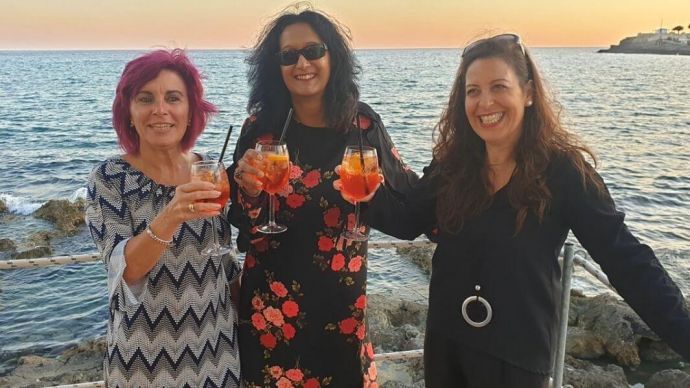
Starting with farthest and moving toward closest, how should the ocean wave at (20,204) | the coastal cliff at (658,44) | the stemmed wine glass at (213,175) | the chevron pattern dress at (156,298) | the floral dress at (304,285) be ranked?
the coastal cliff at (658,44)
the ocean wave at (20,204)
the floral dress at (304,285)
the chevron pattern dress at (156,298)
the stemmed wine glass at (213,175)

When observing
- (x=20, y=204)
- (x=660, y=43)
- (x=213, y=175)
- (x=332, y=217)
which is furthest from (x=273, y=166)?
(x=660, y=43)

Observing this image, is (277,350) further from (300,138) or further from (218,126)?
(218,126)

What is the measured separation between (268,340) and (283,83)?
4.52 feet

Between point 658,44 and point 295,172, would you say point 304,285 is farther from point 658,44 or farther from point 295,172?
point 658,44

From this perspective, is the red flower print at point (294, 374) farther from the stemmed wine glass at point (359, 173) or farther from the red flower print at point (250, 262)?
the stemmed wine glass at point (359, 173)

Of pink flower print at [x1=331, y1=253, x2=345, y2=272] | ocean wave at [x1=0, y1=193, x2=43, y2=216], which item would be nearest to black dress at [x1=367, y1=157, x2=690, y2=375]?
pink flower print at [x1=331, y1=253, x2=345, y2=272]

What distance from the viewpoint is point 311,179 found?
3035mm

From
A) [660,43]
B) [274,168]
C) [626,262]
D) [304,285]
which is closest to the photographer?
[626,262]

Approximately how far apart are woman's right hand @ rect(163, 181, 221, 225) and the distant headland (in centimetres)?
17627

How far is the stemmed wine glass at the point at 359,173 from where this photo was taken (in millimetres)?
2662

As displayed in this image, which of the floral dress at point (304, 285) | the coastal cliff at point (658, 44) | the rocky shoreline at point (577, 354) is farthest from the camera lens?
the coastal cliff at point (658, 44)

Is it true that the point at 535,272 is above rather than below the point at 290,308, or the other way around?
above

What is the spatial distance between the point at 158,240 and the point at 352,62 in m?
1.49

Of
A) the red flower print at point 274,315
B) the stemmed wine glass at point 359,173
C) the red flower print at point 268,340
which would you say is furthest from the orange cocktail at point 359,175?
the red flower print at point 268,340
